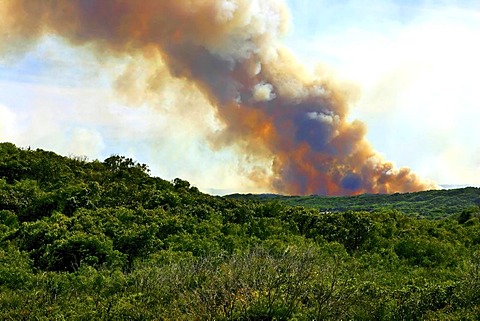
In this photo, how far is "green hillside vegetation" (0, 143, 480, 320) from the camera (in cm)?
2239

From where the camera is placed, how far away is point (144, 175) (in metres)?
61.7

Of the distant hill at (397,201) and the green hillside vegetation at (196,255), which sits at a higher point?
the distant hill at (397,201)

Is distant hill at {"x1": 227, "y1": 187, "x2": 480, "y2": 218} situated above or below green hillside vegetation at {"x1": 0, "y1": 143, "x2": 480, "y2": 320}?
above

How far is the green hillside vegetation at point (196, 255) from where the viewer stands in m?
22.4

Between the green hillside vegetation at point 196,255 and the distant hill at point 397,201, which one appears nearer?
the green hillside vegetation at point 196,255

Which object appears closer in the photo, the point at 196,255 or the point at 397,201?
the point at 196,255

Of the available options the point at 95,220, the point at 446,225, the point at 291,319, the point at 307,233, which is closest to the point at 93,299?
the point at 291,319

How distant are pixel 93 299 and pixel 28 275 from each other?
664cm

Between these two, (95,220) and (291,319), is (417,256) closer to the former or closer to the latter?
(291,319)

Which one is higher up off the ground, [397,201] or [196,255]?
[397,201]

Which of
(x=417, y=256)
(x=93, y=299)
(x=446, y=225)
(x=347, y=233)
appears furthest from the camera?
(x=446, y=225)

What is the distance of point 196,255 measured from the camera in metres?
35.4

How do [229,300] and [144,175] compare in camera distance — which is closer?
[229,300]

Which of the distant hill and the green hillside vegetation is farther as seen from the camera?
the distant hill
